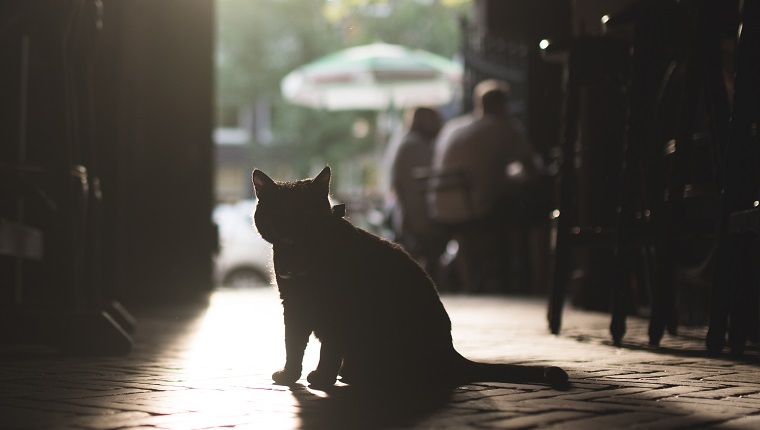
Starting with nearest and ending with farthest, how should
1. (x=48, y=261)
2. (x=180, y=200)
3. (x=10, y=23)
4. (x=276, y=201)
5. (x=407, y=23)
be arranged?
(x=276, y=201)
(x=10, y=23)
(x=48, y=261)
(x=180, y=200)
(x=407, y=23)

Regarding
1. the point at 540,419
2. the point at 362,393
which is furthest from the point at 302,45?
the point at 540,419

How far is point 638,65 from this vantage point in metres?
4.62

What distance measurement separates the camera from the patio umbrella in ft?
60.5

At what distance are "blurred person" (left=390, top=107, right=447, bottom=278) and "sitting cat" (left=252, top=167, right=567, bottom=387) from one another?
8.11 meters

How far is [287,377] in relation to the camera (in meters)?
3.40

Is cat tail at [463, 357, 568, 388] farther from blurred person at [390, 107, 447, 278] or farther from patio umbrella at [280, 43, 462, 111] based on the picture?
patio umbrella at [280, 43, 462, 111]

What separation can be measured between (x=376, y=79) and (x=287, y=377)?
51.5 ft

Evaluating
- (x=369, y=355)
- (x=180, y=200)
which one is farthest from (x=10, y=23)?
(x=180, y=200)

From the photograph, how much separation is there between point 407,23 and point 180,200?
1099 inches

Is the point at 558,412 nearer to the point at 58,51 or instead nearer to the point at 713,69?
the point at 713,69

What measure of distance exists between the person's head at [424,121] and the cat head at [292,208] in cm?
892

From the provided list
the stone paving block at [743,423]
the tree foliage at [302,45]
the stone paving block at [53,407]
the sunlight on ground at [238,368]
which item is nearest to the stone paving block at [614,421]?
the stone paving block at [743,423]

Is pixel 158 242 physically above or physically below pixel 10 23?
below

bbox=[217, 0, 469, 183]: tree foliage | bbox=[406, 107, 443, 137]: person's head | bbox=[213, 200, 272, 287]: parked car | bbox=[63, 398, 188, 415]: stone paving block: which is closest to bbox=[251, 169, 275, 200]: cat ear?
bbox=[63, 398, 188, 415]: stone paving block
